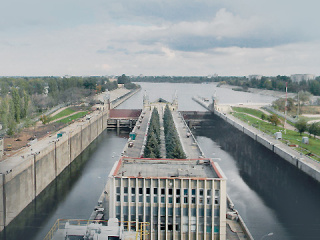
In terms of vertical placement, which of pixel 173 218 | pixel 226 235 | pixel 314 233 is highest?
pixel 173 218

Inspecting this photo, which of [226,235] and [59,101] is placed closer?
[226,235]

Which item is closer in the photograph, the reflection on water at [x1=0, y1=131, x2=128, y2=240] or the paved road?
the reflection on water at [x1=0, y1=131, x2=128, y2=240]

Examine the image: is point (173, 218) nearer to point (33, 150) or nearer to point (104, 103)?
point (33, 150)

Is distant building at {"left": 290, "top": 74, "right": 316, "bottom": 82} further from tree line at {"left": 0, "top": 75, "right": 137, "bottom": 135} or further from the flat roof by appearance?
the flat roof

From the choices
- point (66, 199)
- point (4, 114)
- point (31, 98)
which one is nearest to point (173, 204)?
point (66, 199)

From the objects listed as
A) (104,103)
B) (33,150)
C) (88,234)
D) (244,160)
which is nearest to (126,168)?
(88,234)

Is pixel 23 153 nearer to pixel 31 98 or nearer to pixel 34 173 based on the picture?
pixel 34 173

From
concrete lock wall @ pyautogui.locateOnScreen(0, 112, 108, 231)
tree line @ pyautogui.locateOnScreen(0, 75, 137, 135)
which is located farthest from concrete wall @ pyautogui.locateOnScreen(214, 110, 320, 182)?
tree line @ pyautogui.locateOnScreen(0, 75, 137, 135)
